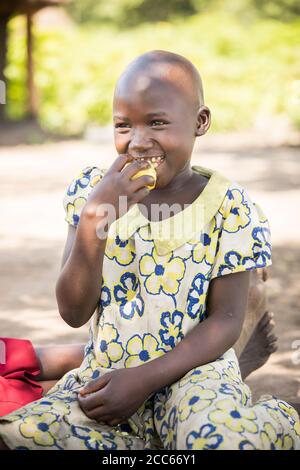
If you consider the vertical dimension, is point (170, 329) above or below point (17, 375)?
above

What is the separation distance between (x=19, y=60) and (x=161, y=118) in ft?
54.4

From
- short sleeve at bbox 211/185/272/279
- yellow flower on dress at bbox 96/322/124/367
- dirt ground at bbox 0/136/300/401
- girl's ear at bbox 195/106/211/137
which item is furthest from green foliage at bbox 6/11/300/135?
yellow flower on dress at bbox 96/322/124/367

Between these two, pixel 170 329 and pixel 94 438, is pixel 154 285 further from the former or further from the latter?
pixel 94 438

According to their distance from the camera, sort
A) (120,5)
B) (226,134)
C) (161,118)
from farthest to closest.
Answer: (120,5), (226,134), (161,118)

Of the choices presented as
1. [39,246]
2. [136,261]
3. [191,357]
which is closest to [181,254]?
[136,261]

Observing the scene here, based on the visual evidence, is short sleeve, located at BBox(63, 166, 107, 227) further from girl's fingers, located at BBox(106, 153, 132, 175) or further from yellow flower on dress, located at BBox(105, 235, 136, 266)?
girl's fingers, located at BBox(106, 153, 132, 175)

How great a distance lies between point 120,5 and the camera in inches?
1224

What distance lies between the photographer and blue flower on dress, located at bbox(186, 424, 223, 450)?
2.07m

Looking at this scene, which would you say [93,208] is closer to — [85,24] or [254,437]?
[254,437]

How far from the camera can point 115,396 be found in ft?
7.47

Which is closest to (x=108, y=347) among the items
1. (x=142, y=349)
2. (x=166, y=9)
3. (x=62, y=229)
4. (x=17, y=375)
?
(x=142, y=349)

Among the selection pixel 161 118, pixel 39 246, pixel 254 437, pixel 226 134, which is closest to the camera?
pixel 254 437

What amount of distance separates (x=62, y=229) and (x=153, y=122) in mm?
5636

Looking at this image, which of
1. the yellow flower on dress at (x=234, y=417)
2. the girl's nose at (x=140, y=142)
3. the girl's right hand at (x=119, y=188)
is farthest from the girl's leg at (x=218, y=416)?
the girl's nose at (x=140, y=142)
